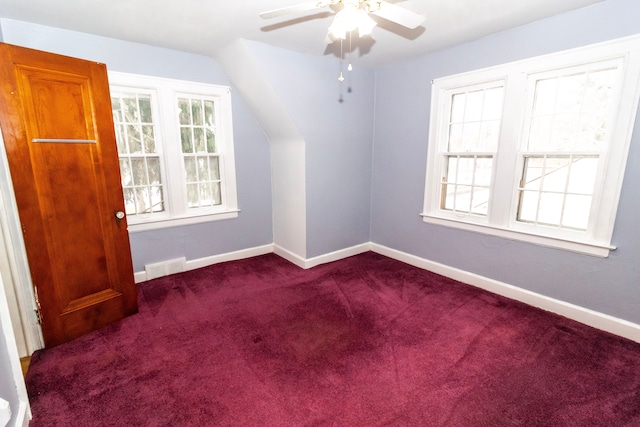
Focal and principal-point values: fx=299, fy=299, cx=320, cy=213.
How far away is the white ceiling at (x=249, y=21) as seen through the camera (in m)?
2.17

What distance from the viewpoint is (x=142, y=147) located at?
3156 millimetres

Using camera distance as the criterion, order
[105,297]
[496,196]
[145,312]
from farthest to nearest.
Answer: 1. [496,196]
2. [145,312]
3. [105,297]

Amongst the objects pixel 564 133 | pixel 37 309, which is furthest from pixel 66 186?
pixel 564 133

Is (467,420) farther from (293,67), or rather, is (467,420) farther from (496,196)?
(293,67)

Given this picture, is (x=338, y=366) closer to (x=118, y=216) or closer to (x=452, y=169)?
(x=118, y=216)

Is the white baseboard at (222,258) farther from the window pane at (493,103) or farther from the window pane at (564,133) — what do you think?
the window pane at (564,133)

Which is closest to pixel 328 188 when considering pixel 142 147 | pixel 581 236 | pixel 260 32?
pixel 260 32

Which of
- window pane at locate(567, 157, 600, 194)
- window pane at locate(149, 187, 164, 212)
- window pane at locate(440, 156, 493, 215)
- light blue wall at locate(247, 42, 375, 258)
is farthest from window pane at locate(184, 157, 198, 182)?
window pane at locate(567, 157, 600, 194)

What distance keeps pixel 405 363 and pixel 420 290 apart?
1.15 m

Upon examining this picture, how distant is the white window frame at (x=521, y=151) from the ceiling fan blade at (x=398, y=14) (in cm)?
148

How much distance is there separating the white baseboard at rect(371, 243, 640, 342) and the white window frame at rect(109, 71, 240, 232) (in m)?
2.44

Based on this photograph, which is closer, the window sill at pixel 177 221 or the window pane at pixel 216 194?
the window sill at pixel 177 221

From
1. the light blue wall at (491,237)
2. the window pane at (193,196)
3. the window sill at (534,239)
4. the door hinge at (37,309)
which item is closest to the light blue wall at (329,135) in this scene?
the light blue wall at (491,237)

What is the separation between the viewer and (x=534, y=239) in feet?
8.75
